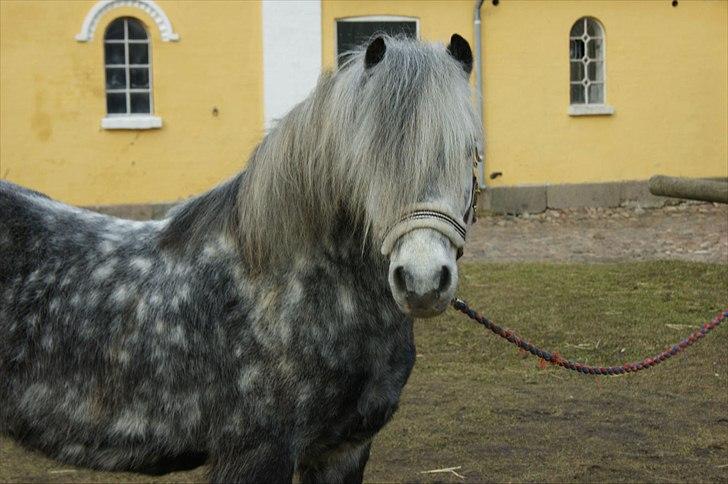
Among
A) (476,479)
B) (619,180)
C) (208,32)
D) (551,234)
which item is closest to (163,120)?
(208,32)

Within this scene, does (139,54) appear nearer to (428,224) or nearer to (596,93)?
(596,93)

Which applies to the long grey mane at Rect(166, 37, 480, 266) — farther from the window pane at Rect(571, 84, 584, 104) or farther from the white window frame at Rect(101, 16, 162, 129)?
the window pane at Rect(571, 84, 584, 104)

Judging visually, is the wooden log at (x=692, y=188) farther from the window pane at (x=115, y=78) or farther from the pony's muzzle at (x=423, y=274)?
the window pane at (x=115, y=78)

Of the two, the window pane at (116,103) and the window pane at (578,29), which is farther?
the window pane at (578,29)

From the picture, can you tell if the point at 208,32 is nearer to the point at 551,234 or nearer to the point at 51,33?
the point at 51,33

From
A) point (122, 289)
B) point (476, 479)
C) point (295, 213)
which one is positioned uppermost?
point (295, 213)

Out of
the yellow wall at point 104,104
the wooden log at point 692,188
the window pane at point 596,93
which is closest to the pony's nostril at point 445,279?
the wooden log at point 692,188

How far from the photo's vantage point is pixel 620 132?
1659 cm

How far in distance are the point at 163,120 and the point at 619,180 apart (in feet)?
22.3

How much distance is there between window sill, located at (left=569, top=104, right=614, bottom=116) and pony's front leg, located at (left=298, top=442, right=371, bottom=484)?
44.0ft

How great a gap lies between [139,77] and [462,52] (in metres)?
12.7

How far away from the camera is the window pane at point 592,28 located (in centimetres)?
1662

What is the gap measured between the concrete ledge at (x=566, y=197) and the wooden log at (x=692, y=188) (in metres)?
8.74

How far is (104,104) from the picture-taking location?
1512 cm
